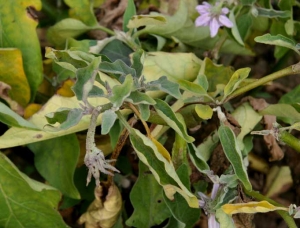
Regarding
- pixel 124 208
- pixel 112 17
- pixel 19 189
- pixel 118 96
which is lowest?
pixel 124 208

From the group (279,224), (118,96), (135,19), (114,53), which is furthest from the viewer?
(279,224)

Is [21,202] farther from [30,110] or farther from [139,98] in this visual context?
[139,98]

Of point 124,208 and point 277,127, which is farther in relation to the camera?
point 124,208

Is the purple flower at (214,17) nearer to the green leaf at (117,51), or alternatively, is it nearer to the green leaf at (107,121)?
the green leaf at (117,51)

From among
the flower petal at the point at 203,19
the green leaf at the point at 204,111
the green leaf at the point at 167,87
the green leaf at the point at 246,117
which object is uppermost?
the green leaf at the point at 167,87

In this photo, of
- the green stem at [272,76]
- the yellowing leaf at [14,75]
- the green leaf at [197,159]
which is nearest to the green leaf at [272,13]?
the green stem at [272,76]

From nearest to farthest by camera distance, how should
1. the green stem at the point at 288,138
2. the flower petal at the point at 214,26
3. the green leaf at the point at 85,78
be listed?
the green leaf at the point at 85,78 → the green stem at the point at 288,138 → the flower petal at the point at 214,26

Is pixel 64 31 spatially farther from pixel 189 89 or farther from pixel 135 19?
pixel 189 89

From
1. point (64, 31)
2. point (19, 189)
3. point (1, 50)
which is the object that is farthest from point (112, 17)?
point (19, 189)

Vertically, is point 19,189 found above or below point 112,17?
below
